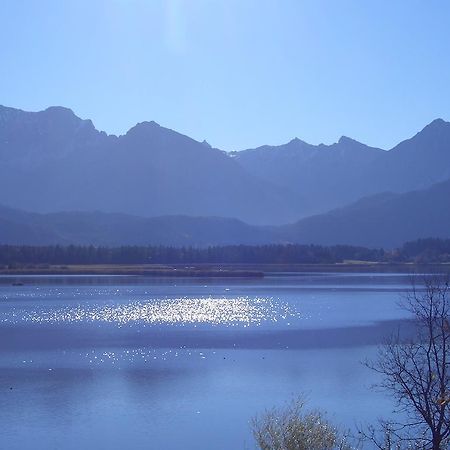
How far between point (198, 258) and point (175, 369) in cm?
10453

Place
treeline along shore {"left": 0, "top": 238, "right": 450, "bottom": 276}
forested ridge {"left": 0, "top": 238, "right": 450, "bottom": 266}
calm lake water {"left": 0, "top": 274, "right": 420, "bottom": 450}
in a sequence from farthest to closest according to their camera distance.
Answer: forested ridge {"left": 0, "top": 238, "right": 450, "bottom": 266} → treeline along shore {"left": 0, "top": 238, "right": 450, "bottom": 276} → calm lake water {"left": 0, "top": 274, "right": 420, "bottom": 450}

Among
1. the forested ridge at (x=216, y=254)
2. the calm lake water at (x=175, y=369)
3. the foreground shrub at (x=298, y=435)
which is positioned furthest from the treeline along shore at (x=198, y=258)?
the foreground shrub at (x=298, y=435)

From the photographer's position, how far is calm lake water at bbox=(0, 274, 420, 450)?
20625mm

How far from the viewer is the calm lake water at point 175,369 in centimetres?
2062

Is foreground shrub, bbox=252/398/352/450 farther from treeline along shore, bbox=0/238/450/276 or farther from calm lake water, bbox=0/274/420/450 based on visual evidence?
treeline along shore, bbox=0/238/450/276

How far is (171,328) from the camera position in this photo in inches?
1672

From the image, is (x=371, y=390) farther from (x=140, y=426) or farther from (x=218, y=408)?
(x=140, y=426)

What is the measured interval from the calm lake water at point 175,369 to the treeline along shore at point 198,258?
182 feet

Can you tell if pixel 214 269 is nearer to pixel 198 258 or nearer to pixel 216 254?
pixel 198 258

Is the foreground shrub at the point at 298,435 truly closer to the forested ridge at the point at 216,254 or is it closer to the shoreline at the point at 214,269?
the shoreline at the point at 214,269

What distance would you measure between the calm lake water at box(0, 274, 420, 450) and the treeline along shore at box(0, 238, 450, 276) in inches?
2179

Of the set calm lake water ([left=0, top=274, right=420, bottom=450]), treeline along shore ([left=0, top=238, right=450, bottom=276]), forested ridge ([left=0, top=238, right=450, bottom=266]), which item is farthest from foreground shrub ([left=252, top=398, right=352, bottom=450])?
forested ridge ([left=0, top=238, right=450, bottom=266])

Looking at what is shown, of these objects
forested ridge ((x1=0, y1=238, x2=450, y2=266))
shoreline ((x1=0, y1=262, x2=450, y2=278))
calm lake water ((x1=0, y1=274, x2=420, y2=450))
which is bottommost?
calm lake water ((x1=0, y1=274, x2=420, y2=450))

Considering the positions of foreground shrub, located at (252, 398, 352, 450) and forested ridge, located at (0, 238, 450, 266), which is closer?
foreground shrub, located at (252, 398, 352, 450)
